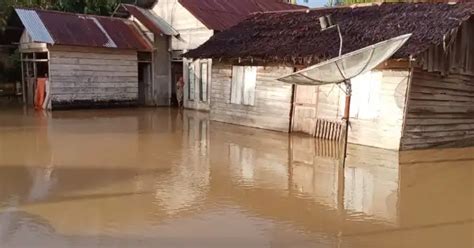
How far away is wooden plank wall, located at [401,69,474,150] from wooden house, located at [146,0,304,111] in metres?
10.4

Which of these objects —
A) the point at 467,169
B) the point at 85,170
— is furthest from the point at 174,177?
the point at 467,169

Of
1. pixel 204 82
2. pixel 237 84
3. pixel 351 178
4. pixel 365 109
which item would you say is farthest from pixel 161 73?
pixel 351 178

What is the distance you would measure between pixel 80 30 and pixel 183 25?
4.24 meters

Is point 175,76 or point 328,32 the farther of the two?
point 175,76

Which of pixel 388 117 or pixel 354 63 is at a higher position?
pixel 354 63

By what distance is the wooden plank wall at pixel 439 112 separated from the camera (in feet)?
40.7

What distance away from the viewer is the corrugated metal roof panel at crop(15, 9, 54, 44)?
66.1 ft

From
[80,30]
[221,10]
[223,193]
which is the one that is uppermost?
[221,10]

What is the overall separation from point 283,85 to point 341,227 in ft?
30.5

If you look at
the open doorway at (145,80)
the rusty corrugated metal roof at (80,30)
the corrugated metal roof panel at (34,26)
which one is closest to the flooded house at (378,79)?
the rusty corrugated metal roof at (80,30)

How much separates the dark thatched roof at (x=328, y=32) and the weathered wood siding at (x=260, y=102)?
0.79 metres

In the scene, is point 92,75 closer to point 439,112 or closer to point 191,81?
point 191,81

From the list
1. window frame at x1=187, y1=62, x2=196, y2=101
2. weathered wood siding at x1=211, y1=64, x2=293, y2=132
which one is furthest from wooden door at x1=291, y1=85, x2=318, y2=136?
window frame at x1=187, y1=62, x2=196, y2=101

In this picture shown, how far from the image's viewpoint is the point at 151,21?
23562 mm
